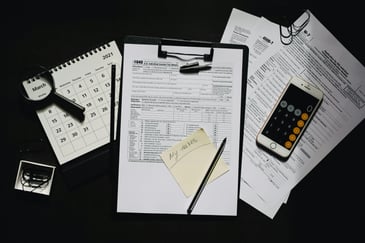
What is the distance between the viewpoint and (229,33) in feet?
2.88

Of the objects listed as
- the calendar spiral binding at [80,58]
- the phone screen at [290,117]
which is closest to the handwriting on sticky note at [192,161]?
the phone screen at [290,117]

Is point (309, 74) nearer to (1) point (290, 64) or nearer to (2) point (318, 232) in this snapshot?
(1) point (290, 64)

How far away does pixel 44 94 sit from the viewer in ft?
2.80

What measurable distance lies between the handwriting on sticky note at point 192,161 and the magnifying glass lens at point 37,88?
0.88 ft

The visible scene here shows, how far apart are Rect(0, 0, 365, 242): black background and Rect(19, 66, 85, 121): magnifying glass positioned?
0.02 m

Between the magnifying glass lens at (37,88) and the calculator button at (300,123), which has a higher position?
the magnifying glass lens at (37,88)

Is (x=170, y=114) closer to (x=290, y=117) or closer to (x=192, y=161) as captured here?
(x=192, y=161)

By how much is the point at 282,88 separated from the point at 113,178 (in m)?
A: 0.39

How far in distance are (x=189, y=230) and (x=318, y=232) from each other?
0.26m

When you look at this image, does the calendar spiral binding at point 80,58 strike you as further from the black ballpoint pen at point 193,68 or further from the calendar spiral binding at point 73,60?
the black ballpoint pen at point 193,68

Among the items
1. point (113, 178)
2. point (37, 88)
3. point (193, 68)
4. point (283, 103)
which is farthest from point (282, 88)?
point (37, 88)

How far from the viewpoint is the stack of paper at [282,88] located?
2.82 ft

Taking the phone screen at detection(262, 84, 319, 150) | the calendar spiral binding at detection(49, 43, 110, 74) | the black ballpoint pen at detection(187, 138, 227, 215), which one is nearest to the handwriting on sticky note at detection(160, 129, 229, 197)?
the black ballpoint pen at detection(187, 138, 227, 215)

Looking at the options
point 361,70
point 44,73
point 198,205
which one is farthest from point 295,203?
point 44,73
